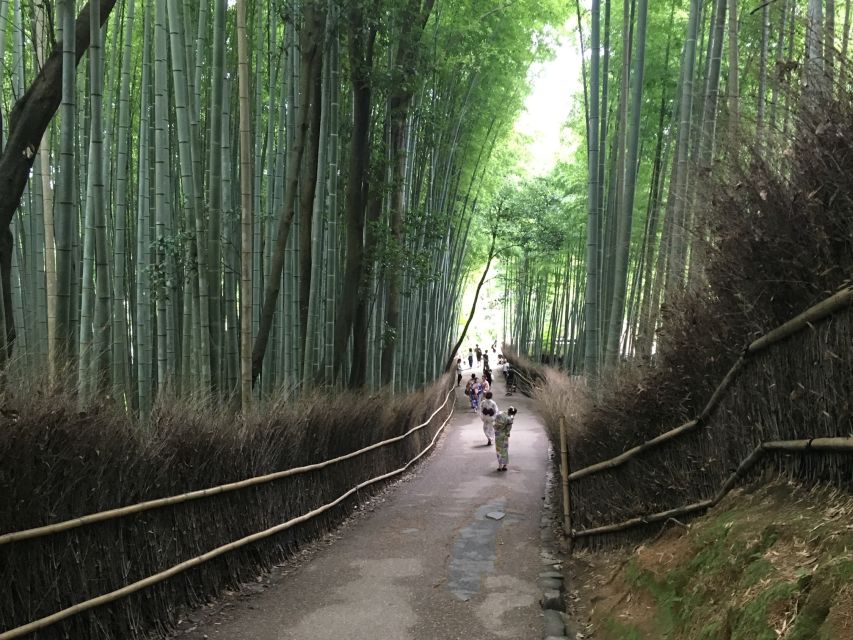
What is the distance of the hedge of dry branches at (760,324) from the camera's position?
2223mm

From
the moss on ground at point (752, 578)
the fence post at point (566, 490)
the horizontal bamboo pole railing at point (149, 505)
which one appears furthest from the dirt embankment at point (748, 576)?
the horizontal bamboo pole railing at point (149, 505)

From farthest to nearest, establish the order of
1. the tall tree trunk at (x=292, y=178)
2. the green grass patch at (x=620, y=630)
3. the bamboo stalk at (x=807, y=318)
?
the tall tree trunk at (x=292, y=178) → the green grass patch at (x=620, y=630) → the bamboo stalk at (x=807, y=318)

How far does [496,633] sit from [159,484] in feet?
6.15

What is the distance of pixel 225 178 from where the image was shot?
5438mm

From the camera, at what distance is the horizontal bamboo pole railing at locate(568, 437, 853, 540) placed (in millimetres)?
2142

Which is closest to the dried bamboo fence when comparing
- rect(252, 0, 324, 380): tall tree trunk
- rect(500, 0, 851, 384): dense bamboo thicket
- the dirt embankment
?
the dirt embankment

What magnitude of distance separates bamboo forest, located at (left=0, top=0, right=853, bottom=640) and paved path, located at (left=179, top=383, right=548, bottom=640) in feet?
0.11

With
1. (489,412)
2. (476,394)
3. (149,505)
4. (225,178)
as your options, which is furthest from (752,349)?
(476,394)

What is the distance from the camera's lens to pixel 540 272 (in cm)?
2066

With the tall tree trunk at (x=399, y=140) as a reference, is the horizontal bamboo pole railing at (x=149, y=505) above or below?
below

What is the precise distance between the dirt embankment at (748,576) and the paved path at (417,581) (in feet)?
2.41

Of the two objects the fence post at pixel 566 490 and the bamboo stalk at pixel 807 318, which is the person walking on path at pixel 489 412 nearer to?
the fence post at pixel 566 490

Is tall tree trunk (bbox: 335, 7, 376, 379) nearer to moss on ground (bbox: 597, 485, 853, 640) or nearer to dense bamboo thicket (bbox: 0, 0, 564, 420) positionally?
dense bamboo thicket (bbox: 0, 0, 564, 420)

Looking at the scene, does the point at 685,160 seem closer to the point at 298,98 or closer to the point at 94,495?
the point at 298,98
